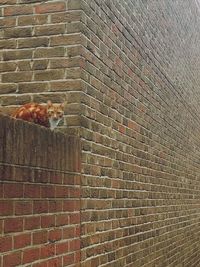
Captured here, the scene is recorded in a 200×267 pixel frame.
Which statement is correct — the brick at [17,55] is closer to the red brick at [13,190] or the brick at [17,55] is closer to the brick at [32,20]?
the brick at [32,20]

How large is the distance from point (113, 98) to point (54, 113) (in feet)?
4.35

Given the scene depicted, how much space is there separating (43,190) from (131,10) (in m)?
3.01

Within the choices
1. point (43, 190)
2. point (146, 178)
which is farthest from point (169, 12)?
point (43, 190)

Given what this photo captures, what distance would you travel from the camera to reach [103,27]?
4.93 meters

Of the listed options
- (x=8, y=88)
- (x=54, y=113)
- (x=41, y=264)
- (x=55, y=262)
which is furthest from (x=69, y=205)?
(x=8, y=88)

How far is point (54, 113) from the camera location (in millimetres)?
3957

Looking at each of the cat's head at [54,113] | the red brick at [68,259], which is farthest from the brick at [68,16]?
the red brick at [68,259]

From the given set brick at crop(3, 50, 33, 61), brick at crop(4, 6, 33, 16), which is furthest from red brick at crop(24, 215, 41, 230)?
brick at crop(4, 6, 33, 16)

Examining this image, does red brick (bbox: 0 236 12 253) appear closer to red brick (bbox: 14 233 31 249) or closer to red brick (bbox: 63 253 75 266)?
red brick (bbox: 14 233 31 249)

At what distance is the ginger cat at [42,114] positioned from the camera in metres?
3.96

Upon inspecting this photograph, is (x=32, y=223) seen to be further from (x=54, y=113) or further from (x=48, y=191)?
(x=54, y=113)

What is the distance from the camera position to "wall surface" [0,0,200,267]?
14.2ft

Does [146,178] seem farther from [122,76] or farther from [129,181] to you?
[122,76]

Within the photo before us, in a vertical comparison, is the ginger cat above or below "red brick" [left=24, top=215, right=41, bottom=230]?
above
